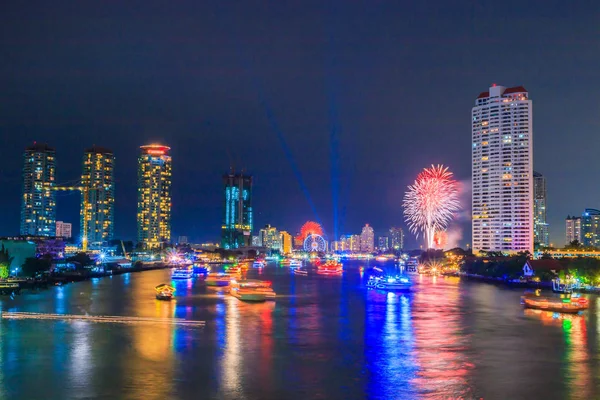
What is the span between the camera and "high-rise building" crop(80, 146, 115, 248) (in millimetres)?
158125

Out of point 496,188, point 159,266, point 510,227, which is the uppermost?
point 496,188

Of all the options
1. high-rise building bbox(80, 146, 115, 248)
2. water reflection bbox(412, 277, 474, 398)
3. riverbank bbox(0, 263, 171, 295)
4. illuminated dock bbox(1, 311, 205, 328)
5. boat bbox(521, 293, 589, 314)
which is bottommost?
riverbank bbox(0, 263, 171, 295)

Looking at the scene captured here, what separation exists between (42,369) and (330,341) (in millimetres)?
10957

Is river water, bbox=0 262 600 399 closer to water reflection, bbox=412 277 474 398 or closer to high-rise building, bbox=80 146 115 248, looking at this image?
water reflection, bbox=412 277 474 398

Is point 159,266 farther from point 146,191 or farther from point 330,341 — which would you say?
point 330,341

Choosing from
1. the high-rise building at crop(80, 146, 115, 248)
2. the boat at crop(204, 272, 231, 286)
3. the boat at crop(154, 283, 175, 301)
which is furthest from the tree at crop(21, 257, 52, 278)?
the high-rise building at crop(80, 146, 115, 248)

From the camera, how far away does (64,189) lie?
511ft

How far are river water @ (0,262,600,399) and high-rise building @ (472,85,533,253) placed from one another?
6209cm

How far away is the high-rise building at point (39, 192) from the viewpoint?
155925 mm

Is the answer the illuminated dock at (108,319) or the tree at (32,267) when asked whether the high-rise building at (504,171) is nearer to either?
the tree at (32,267)

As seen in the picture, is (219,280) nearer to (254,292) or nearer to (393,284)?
(393,284)

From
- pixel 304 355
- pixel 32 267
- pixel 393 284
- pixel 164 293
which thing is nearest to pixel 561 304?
pixel 393 284

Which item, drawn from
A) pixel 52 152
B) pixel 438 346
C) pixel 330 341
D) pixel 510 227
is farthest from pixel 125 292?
pixel 52 152

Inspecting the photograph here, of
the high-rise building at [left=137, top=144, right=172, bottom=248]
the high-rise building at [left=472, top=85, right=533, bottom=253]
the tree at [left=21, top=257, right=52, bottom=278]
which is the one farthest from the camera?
the high-rise building at [left=137, top=144, right=172, bottom=248]
